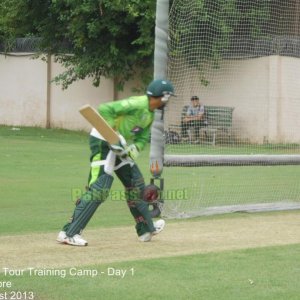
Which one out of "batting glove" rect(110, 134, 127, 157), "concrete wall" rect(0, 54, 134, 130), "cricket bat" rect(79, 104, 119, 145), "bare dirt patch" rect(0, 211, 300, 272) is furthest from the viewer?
"concrete wall" rect(0, 54, 134, 130)

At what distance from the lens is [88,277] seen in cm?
687

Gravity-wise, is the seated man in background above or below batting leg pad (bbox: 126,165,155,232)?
above

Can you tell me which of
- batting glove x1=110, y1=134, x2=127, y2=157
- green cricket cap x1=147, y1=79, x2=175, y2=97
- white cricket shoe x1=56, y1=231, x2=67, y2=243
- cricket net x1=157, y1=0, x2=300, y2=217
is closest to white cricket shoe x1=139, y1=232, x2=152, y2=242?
white cricket shoe x1=56, y1=231, x2=67, y2=243

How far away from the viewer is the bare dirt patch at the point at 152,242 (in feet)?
25.2

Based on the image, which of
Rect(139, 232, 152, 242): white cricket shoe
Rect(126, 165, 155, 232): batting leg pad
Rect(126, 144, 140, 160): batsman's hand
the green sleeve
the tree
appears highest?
the tree

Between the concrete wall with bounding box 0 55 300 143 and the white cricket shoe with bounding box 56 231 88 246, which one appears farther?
the concrete wall with bounding box 0 55 300 143

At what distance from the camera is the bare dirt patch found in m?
7.69

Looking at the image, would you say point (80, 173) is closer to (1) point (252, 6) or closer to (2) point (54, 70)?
(1) point (252, 6)

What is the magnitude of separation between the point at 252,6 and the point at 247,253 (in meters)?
5.21

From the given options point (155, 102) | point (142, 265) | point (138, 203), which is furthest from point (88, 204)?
point (155, 102)

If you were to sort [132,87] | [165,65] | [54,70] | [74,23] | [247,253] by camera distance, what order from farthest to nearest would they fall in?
[54,70]
[132,87]
[74,23]
[165,65]
[247,253]

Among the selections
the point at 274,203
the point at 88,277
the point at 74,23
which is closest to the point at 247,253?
the point at 88,277

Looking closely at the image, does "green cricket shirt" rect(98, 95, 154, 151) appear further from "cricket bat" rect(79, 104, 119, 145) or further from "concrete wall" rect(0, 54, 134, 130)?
"concrete wall" rect(0, 54, 134, 130)

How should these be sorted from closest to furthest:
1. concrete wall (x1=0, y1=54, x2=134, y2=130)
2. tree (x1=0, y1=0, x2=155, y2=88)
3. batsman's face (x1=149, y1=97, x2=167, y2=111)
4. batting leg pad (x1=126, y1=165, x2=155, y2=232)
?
batsman's face (x1=149, y1=97, x2=167, y2=111) < batting leg pad (x1=126, y1=165, x2=155, y2=232) < tree (x1=0, y1=0, x2=155, y2=88) < concrete wall (x1=0, y1=54, x2=134, y2=130)
